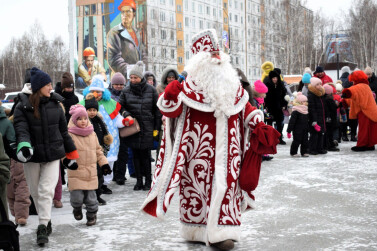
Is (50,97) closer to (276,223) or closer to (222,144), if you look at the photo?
(222,144)

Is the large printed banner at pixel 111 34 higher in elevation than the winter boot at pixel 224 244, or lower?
higher

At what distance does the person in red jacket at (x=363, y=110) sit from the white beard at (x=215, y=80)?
783 cm

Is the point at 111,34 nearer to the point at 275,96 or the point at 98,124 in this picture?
the point at 275,96

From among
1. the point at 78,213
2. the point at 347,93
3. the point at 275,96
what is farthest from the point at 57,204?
the point at 347,93

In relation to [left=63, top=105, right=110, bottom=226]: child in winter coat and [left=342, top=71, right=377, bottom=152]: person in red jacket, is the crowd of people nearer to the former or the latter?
[left=63, top=105, right=110, bottom=226]: child in winter coat

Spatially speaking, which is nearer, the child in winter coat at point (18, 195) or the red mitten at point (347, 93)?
the child in winter coat at point (18, 195)

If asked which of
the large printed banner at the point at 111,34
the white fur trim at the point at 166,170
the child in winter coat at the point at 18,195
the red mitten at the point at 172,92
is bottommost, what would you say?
the child in winter coat at the point at 18,195

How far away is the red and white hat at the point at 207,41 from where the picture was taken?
4.76m

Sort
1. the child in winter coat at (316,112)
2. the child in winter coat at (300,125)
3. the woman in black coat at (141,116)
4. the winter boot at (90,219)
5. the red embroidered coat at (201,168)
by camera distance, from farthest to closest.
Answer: the child in winter coat at (316,112), the child in winter coat at (300,125), the woman in black coat at (141,116), the winter boot at (90,219), the red embroidered coat at (201,168)

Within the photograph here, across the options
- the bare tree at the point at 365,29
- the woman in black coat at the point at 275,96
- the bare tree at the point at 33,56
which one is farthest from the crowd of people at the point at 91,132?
the bare tree at the point at 33,56

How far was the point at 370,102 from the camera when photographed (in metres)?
11.8

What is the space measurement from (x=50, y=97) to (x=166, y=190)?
1669 mm

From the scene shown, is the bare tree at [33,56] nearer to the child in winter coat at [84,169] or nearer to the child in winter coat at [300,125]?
the child in winter coat at [300,125]

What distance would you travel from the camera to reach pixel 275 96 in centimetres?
1254
